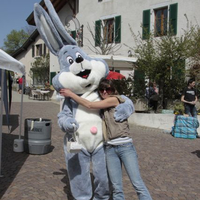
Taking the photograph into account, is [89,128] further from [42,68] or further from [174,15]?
[42,68]

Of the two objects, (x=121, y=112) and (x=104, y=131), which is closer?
(x=121, y=112)

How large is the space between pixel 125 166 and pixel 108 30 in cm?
1582

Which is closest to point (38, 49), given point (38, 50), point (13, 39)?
point (38, 50)

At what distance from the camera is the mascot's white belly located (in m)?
3.53

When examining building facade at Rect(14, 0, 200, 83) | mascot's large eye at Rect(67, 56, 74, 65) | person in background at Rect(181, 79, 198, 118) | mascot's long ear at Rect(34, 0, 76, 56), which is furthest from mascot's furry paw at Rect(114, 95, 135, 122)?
building facade at Rect(14, 0, 200, 83)

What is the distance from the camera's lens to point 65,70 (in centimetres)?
369

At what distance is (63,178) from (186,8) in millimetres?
11860

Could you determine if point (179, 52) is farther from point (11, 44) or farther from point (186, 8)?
point (11, 44)

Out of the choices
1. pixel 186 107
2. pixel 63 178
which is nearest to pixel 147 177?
pixel 63 178

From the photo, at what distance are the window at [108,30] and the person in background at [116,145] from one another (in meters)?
14.5

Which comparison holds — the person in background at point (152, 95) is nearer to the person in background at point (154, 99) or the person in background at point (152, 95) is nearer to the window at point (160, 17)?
the person in background at point (154, 99)

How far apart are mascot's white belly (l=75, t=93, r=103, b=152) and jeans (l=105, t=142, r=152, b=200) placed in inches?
6.7

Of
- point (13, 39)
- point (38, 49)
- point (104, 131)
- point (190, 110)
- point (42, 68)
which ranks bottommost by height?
point (190, 110)

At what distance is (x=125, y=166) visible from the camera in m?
3.36
